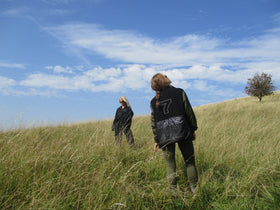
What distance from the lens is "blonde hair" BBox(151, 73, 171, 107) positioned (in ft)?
11.9

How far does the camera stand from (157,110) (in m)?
3.65

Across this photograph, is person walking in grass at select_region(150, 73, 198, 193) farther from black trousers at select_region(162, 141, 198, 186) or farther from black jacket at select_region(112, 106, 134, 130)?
black jacket at select_region(112, 106, 134, 130)

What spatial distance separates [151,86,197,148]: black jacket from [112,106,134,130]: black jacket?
337 cm

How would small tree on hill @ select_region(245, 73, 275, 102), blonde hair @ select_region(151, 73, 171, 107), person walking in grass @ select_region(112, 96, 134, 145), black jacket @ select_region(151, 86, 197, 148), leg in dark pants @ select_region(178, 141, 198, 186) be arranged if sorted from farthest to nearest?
small tree on hill @ select_region(245, 73, 275, 102), person walking in grass @ select_region(112, 96, 134, 145), blonde hair @ select_region(151, 73, 171, 107), leg in dark pants @ select_region(178, 141, 198, 186), black jacket @ select_region(151, 86, 197, 148)

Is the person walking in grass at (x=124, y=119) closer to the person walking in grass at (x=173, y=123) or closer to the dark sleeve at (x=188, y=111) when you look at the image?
the person walking in grass at (x=173, y=123)

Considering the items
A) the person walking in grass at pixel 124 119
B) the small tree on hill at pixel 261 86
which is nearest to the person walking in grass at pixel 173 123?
the person walking in grass at pixel 124 119

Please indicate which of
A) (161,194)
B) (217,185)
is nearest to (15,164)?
(161,194)

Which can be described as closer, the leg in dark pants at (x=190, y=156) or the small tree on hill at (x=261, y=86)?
the leg in dark pants at (x=190, y=156)

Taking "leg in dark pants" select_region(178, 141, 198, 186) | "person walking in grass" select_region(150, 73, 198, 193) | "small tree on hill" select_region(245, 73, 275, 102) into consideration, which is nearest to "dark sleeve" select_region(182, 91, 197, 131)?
"person walking in grass" select_region(150, 73, 198, 193)

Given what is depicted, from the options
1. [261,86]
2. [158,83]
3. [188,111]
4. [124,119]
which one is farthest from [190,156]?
[261,86]

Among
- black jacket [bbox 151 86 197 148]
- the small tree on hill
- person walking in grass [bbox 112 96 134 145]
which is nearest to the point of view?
black jacket [bbox 151 86 197 148]

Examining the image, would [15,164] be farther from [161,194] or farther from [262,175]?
[262,175]

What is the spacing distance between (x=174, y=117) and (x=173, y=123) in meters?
0.10

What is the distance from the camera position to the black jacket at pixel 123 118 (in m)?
6.91
